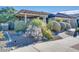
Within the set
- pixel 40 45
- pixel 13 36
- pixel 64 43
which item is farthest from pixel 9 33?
pixel 64 43

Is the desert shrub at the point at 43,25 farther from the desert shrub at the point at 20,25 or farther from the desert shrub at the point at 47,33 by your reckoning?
the desert shrub at the point at 20,25

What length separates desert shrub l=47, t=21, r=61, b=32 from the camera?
584cm

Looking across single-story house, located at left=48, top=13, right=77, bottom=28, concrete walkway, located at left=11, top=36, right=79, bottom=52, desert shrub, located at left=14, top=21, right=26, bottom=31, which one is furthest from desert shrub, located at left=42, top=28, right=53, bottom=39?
desert shrub, located at left=14, top=21, right=26, bottom=31

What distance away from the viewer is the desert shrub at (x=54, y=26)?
230 inches

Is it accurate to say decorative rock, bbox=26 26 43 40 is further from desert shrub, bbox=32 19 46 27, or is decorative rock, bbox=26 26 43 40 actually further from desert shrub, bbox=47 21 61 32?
desert shrub, bbox=47 21 61 32

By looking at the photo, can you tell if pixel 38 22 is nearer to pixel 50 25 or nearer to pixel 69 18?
pixel 50 25

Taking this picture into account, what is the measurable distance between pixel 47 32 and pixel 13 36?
570mm

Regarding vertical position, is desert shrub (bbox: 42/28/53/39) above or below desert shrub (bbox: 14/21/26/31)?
below

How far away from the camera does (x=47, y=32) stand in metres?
5.83

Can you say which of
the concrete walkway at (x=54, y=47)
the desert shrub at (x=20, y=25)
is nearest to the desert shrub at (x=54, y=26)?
the concrete walkway at (x=54, y=47)

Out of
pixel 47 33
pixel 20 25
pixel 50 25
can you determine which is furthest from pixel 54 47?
pixel 20 25

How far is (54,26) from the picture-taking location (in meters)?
5.85
